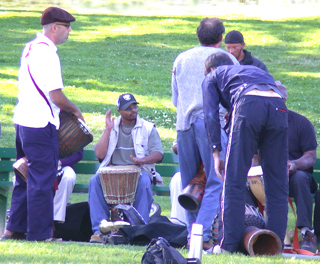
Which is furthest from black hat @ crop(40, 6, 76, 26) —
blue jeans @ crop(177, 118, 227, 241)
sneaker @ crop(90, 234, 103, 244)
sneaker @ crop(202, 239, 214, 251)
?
sneaker @ crop(202, 239, 214, 251)

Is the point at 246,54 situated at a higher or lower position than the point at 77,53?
higher

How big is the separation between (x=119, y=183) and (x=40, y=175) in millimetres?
1197

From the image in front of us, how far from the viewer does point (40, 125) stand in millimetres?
5746

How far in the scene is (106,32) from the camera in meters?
25.0

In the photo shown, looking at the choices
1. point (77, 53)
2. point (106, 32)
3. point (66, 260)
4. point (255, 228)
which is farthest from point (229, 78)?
point (106, 32)

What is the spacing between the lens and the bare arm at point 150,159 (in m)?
7.04

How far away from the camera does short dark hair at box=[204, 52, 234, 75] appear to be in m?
5.66

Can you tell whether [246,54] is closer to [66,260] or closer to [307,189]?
[307,189]

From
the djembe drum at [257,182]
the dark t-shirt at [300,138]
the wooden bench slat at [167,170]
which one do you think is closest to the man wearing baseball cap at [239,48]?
the dark t-shirt at [300,138]

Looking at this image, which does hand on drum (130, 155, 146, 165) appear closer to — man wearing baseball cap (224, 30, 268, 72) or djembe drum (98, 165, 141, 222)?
djembe drum (98, 165, 141, 222)

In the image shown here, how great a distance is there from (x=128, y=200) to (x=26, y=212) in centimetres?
120

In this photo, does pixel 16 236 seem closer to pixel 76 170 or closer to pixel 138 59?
pixel 76 170

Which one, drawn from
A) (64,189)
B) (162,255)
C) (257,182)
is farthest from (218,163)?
(64,189)

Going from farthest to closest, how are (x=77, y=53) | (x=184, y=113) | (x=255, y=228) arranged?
(x=77, y=53)
(x=184, y=113)
(x=255, y=228)
